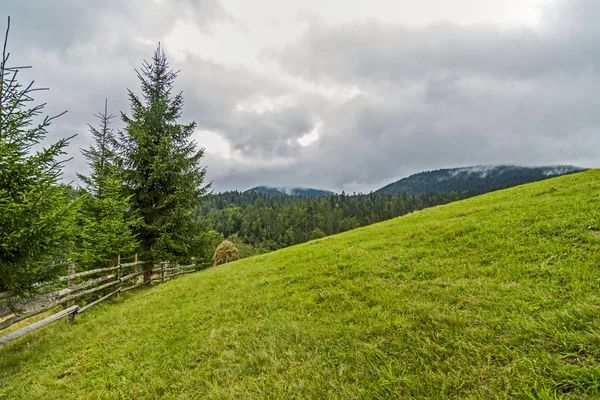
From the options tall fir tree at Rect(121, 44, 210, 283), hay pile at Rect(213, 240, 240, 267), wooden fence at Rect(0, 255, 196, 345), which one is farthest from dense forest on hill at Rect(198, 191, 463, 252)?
wooden fence at Rect(0, 255, 196, 345)

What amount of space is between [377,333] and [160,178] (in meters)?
16.2

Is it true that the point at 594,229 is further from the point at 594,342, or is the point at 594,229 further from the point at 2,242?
the point at 2,242

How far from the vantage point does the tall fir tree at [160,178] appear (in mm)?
16359

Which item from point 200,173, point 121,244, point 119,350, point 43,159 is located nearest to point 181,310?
point 119,350

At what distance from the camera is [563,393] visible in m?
2.78

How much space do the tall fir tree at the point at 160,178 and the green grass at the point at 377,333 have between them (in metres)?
7.44

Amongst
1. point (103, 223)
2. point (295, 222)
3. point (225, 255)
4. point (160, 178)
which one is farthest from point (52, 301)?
point (295, 222)

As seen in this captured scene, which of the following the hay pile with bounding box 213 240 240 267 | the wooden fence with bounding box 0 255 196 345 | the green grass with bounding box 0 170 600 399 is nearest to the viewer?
the green grass with bounding box 0 170 600 399

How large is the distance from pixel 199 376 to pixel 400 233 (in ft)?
31.7

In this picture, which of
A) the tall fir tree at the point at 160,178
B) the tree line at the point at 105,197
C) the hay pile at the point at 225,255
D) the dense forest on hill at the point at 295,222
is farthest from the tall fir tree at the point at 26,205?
the dense forest on hill at the point at 295,222

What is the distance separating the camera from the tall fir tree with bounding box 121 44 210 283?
1636 centimetres

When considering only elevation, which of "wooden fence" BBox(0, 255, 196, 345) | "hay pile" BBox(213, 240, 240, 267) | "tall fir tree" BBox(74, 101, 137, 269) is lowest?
"hay pile" BBox(213, 240, 240, 267)

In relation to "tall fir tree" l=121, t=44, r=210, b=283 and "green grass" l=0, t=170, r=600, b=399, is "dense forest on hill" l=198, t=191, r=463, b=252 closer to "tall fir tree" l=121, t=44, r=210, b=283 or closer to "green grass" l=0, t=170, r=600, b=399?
"tall fir tree" l=121, t=44, r=210, b=283

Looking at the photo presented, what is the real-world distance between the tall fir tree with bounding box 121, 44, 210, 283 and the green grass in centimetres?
744
